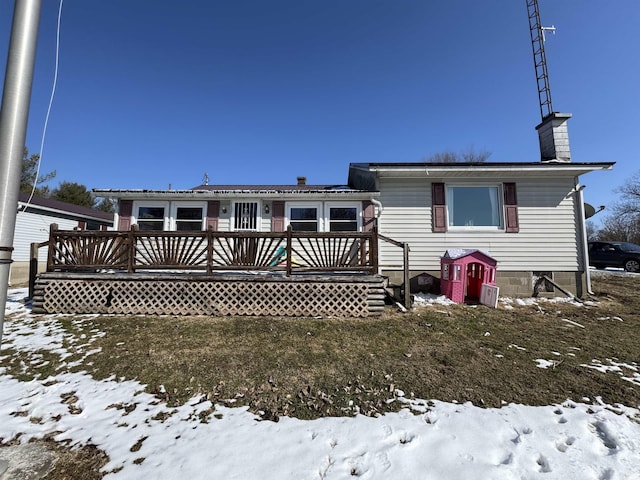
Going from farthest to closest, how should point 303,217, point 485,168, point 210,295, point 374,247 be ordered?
point 303,217
point 485,168
point 374,247
point 210,295

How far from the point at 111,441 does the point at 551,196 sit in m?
10.7

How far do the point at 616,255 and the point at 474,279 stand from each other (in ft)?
48.1

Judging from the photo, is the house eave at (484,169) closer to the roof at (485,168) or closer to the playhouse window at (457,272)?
the roof at (485,168)

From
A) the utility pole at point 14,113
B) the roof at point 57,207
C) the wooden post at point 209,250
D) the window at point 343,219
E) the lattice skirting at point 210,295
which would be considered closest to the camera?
the utility pole at point 14,113

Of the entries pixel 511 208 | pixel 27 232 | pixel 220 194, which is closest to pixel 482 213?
pixel 511 208

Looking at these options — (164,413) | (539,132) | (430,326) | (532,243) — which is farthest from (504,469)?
(539,132)

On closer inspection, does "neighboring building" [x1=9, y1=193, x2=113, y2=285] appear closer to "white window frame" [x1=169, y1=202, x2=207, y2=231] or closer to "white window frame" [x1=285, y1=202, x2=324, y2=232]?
"white window frame" [x1=169, y1=202, x2=207, y2=231]

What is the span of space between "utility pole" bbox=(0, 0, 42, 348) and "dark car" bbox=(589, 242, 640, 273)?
74.7 ft

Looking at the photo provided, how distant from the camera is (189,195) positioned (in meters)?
9.08

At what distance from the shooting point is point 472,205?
28.4 feet

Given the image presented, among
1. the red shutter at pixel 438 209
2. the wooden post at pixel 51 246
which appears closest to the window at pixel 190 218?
the wooden post at pixel 51 246

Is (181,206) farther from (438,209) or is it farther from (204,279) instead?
(438,209)

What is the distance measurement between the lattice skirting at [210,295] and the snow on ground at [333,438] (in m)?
2.79

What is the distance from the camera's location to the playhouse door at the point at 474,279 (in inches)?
300
